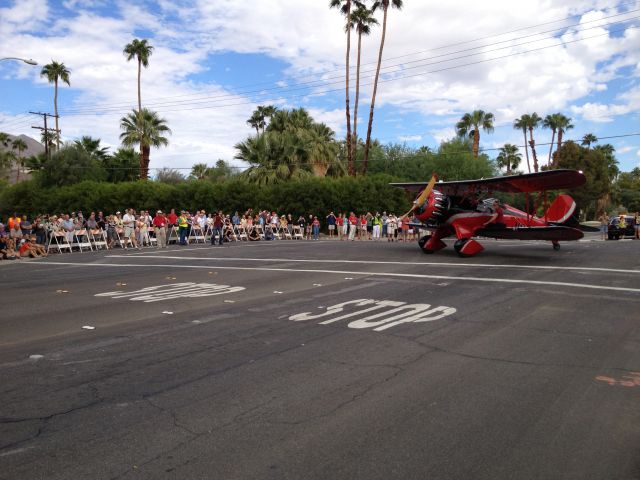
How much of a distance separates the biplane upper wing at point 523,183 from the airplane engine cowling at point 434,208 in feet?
2.65

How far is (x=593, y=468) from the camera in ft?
10.7

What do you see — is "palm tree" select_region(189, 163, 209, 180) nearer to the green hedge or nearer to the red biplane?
the green hedge

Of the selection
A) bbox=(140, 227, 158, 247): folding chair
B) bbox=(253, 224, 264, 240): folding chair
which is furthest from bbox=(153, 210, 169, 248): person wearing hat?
bbox=(253, 224, 264, 240): folding chair

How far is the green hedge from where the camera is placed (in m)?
34.8

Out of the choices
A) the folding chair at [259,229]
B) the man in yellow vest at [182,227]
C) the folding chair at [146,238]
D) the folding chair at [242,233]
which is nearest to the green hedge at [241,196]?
the folding chair at [259,229]

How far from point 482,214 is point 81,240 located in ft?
59.1

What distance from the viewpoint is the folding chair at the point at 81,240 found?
73.6ft

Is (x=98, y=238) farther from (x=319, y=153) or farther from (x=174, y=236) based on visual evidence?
(x=319, y=153)

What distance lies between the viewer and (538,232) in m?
16.0

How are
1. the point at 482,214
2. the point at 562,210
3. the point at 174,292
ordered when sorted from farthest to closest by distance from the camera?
1. the point at 562,210
2. the point at 482,214
3. the point at 174,292

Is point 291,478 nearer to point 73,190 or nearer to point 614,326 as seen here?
point 614,326

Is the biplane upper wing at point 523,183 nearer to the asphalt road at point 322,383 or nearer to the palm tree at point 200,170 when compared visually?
the asphalt road at point 322,383

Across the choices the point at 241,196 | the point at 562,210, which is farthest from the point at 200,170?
the point at 562,210

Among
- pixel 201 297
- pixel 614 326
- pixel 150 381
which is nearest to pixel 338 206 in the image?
pixel 201 297
